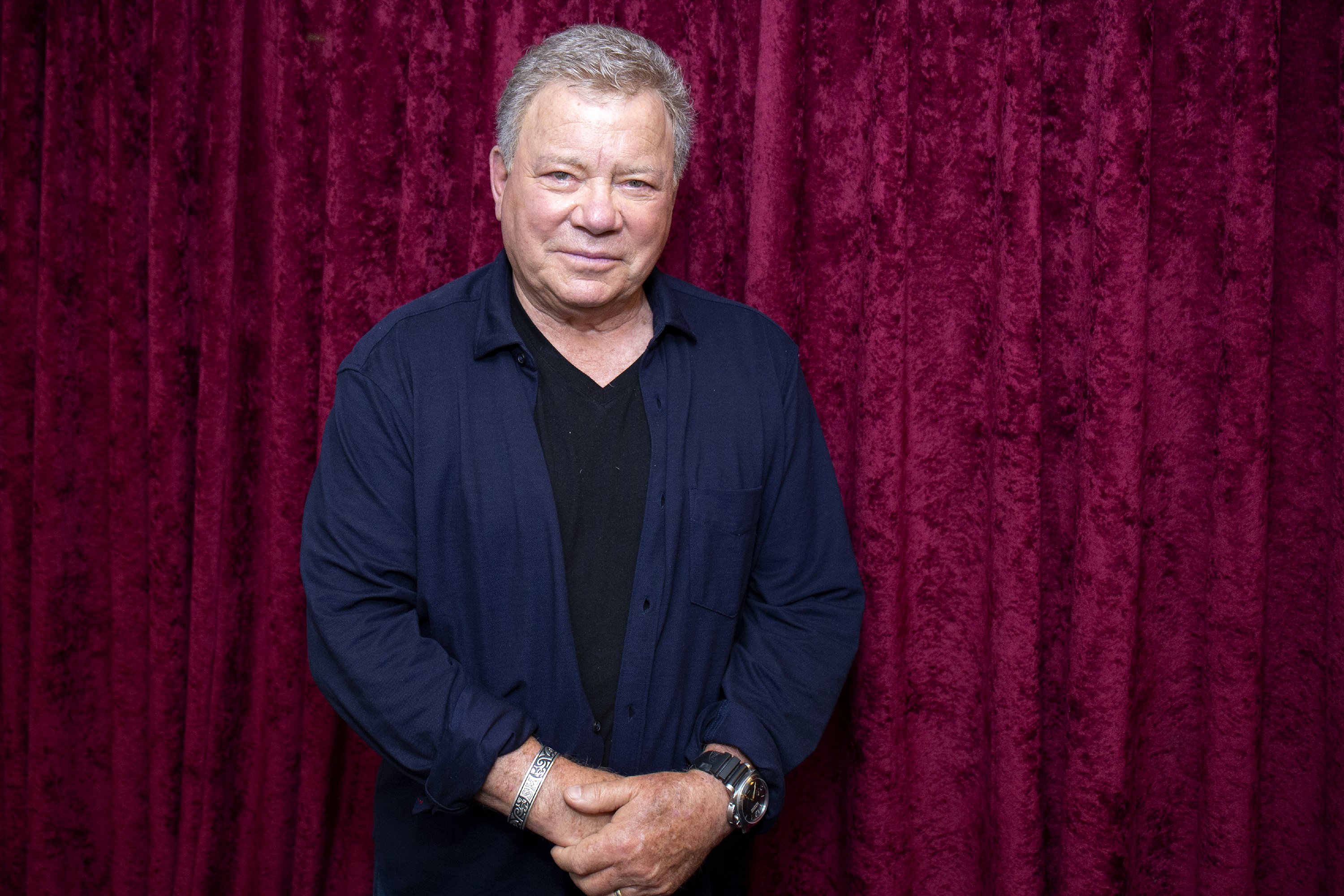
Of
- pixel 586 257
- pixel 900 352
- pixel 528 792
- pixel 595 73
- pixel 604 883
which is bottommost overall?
pixel 604 883

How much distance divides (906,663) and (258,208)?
4.84 ft

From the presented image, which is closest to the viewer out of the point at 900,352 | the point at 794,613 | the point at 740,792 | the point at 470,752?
the point at 470,752

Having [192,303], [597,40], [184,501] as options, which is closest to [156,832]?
[184,501]

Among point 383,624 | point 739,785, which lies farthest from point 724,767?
point 383,624

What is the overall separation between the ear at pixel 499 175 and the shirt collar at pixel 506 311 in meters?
0.07

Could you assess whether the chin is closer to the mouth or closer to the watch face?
the mouth

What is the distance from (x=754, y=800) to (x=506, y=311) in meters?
0.72

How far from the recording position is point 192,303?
199cm

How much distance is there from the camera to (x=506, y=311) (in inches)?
52.6

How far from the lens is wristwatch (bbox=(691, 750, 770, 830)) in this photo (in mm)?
1269

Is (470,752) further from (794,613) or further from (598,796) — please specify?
(794,613)

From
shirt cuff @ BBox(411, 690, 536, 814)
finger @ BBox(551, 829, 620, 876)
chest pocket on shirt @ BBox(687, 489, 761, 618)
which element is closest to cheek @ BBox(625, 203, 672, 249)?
chest pocket on shirt @ BBox(687, 489, 761, 618)

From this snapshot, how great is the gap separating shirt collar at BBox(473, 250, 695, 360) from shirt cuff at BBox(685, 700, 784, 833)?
513 mm

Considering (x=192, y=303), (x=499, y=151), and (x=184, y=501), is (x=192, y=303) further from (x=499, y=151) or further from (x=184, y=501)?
(x=499, y=151)
